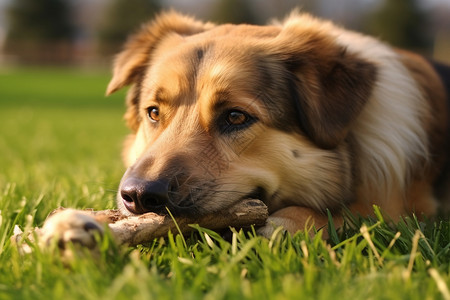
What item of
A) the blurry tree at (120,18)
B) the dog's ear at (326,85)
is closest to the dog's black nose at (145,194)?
the dog's ear at (326,85)

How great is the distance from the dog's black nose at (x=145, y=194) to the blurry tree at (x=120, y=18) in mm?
53622

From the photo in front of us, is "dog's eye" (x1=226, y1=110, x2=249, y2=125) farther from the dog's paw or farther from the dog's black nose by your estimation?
the dog's paw

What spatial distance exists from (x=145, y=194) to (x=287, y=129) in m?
1.09

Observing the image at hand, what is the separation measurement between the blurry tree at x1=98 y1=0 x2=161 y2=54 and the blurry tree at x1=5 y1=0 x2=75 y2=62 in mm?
3463

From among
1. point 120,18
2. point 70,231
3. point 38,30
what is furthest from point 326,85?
point 120,18

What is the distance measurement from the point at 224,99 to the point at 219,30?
0.83m

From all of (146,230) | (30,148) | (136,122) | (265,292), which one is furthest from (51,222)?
(30,148)

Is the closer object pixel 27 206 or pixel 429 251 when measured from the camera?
pixel 429 251

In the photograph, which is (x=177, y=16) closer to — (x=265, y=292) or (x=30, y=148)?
(x=265, y=292)

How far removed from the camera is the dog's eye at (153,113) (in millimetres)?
3674

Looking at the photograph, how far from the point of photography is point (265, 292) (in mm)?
2057

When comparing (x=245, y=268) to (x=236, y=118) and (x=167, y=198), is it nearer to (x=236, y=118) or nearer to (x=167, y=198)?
(x=167, y=198)

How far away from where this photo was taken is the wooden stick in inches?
103

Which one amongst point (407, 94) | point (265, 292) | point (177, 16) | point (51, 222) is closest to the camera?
point (265, 292)
